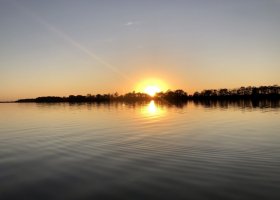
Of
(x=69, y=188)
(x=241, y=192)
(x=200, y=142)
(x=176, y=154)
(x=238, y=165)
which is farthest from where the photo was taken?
(x=200, y=142)

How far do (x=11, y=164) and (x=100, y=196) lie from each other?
1073 centimetres

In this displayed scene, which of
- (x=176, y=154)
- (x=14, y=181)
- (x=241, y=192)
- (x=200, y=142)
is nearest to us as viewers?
(x=241, y=192)

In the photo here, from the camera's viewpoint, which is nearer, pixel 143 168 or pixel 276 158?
pixel 143 168

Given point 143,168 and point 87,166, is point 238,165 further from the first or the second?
point 87,166

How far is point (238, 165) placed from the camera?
1900 cm

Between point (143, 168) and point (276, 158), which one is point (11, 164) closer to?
point (143, 168)

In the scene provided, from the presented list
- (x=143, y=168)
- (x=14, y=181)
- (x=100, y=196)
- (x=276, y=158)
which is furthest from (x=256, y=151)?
(x=14, y=181)

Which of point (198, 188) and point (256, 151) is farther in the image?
point (256, 151)

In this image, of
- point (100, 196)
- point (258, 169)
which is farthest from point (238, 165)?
point (100, 196)

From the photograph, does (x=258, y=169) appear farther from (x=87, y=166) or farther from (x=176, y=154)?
(x=87, y=166)

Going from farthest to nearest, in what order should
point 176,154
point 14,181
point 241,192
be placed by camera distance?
point 176,154 → point 14,181 → point 241,192

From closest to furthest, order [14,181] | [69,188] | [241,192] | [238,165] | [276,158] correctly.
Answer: [241,192]
[69,188]
[14,181]
[238,165]
[276,158]

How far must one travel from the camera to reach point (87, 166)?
19.9 meters

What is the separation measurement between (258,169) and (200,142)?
1179 cm
